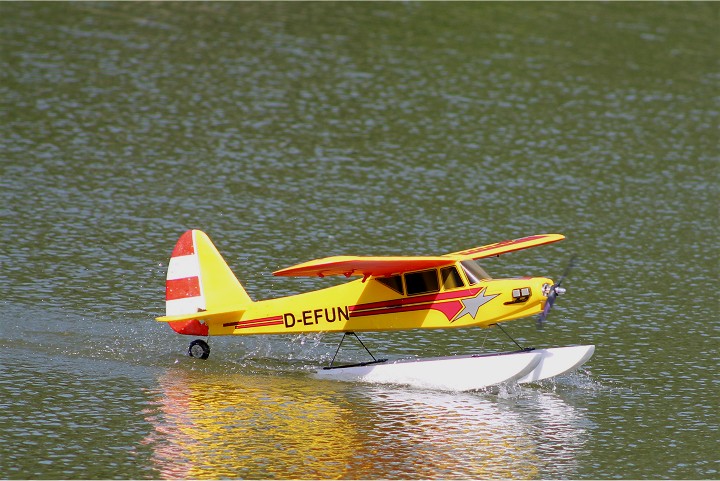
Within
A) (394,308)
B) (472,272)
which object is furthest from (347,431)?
(472,272)

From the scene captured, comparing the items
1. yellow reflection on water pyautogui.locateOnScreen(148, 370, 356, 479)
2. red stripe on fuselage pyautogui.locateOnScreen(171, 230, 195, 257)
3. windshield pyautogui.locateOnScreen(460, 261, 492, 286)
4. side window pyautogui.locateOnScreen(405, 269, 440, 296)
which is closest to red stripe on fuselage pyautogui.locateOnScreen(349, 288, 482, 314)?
side window pyautogui.locateOnScreen(405, 269, 440, 296)

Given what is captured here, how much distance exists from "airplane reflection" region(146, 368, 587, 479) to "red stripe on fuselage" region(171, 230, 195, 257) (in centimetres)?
248

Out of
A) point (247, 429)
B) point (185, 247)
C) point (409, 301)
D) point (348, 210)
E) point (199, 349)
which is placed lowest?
point (247, 429)

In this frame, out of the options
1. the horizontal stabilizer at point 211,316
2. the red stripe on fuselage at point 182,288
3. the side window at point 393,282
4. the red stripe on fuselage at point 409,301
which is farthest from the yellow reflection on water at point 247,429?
the side window at point 393,282

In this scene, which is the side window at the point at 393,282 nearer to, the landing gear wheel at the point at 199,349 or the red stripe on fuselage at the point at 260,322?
the red stripe on fuselage at the point at 260,322

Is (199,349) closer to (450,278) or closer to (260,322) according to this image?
(260,322)

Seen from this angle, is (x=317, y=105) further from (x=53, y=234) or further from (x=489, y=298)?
(x=489, y=298)

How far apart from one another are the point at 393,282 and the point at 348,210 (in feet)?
37.0

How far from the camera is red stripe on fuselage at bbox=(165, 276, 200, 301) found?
24641 mm

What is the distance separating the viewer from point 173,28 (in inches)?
2052

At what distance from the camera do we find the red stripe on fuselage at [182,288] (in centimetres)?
2464

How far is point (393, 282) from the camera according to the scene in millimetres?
24172

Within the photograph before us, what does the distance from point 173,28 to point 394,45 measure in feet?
31.4

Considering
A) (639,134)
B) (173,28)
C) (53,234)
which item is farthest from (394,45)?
(53,234)
